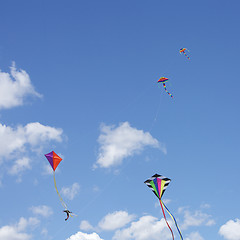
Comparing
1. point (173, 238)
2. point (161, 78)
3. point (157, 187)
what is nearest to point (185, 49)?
point (161, 78)

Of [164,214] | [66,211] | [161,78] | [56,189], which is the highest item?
[161,78]

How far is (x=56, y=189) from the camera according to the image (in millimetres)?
31547

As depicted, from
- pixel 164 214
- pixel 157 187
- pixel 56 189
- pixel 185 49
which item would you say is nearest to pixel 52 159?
pixel 56 189

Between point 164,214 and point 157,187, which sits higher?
point 157,187

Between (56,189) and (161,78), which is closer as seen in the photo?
(56,189)

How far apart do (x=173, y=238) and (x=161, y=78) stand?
1120 inches

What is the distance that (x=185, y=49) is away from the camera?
4659 centimetres

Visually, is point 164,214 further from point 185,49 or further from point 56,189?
point 185,49

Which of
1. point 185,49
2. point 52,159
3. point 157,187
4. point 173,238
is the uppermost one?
point 185,49

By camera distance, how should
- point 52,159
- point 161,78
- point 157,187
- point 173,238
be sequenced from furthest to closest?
point 161,78, point 52,159, point 157,187, point 173,238

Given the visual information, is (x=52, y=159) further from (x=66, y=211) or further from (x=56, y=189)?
(x=66, y=211)

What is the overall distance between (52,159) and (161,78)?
70.0ft

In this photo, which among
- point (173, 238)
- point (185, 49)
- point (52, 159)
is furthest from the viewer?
point (185, 49)

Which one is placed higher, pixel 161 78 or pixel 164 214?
pixel 161 78
